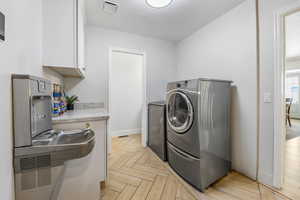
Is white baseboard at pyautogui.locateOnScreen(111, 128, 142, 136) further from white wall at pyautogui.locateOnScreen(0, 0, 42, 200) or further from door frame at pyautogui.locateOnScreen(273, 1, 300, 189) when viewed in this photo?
door frame at pyautogui.locateOnScreen(273, 1, 300, 189)

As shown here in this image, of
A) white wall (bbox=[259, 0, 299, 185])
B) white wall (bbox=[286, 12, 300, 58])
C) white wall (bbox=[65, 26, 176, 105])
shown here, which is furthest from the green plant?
white wall (bbox=[286, 12, 300, 58])

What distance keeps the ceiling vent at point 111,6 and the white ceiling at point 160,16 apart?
0.19 feet

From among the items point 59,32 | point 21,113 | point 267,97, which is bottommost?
point 21,113

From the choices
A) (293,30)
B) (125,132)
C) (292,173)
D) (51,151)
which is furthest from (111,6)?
(293,30)

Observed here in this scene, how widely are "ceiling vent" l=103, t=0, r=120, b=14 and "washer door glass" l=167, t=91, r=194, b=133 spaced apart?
4.86 ft

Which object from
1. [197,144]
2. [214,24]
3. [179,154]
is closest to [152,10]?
[214,24]

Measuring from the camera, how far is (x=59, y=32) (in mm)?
1203

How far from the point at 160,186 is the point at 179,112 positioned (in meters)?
0.94

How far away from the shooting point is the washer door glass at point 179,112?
4.92ft

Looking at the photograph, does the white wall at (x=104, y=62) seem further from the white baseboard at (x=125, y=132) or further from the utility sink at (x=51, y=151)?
the utility sink at (x=51, y=151)

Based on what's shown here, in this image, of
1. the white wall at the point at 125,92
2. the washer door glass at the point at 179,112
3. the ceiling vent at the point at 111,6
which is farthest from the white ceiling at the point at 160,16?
the washer door glass at the point at 179,112

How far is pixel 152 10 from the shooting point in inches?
75.3

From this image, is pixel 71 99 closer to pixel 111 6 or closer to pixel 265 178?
pixel 111 6

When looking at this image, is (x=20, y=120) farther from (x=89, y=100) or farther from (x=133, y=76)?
(x=133, y=76)
